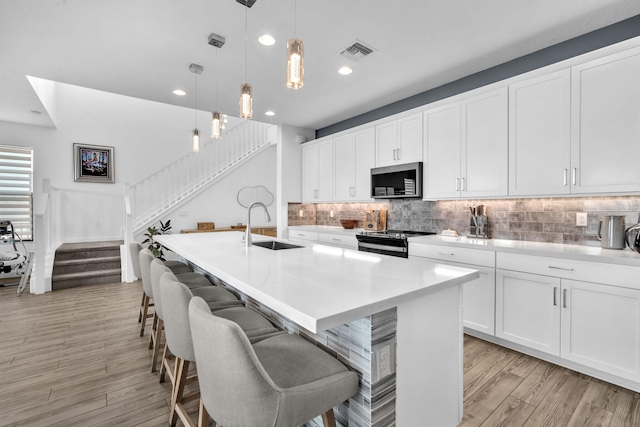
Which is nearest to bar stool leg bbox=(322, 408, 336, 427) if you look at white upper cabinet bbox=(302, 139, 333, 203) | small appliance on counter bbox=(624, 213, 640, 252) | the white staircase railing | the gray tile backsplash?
small appliance on counter bbox=(624, 213, 640, 252)

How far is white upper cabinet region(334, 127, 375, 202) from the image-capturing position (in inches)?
174

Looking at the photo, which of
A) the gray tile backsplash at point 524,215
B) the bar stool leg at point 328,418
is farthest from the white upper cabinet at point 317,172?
the bar stool leg at point 328,418

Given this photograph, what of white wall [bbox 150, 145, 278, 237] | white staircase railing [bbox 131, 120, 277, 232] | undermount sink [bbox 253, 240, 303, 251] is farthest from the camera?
white wall [bbox 150, 145, 278, 237]

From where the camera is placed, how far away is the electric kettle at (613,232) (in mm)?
2307

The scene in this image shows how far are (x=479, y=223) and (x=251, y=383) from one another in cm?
308

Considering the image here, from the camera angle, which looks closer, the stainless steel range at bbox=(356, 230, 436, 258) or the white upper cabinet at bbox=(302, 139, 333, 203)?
the stainless steel range at bbox=(356, 230, 436, 258)

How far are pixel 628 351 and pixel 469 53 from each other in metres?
2.74

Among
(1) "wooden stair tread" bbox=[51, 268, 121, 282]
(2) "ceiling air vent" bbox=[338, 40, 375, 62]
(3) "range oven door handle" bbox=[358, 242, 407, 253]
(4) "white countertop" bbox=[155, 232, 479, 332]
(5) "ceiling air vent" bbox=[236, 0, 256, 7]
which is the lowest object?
(1) "wooden stair tread" bbox=[51, 268, 121, 282]

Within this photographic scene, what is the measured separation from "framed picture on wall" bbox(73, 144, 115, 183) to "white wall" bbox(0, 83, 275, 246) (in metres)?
0.11

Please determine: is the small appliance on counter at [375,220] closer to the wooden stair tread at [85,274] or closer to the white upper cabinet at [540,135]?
the white upper cabinet at [540,135]

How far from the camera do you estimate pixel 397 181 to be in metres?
3.99

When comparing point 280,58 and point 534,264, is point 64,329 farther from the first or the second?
point 534,264

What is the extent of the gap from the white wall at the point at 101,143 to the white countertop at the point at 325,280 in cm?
524

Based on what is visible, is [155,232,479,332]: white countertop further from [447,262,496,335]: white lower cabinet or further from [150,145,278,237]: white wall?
[150,145,278,237]: white wall
